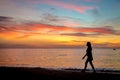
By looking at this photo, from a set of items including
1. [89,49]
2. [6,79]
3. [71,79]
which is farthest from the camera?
[89,49]

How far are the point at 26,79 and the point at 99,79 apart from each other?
4.62 meters

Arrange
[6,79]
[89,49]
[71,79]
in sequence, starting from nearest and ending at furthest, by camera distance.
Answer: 1. [6,79]
2. [71,79]
3. [89,49]

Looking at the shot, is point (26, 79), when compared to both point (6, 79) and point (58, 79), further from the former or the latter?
point (58, 79)

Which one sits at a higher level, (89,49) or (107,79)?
(89,49)

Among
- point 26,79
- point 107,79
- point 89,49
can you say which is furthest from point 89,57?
point 26,79

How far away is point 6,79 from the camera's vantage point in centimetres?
1202

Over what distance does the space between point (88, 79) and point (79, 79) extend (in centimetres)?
59

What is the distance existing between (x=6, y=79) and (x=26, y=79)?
115cm

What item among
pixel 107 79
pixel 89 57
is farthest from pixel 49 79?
pixel 89 57

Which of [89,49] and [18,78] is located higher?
[89,49]

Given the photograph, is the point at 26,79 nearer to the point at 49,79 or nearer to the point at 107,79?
the point at 49,79

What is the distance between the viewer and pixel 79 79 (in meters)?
13.1

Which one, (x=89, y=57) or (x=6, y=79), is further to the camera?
(x=89, y=57)

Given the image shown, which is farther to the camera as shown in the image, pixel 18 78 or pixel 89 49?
pixel 89 49
